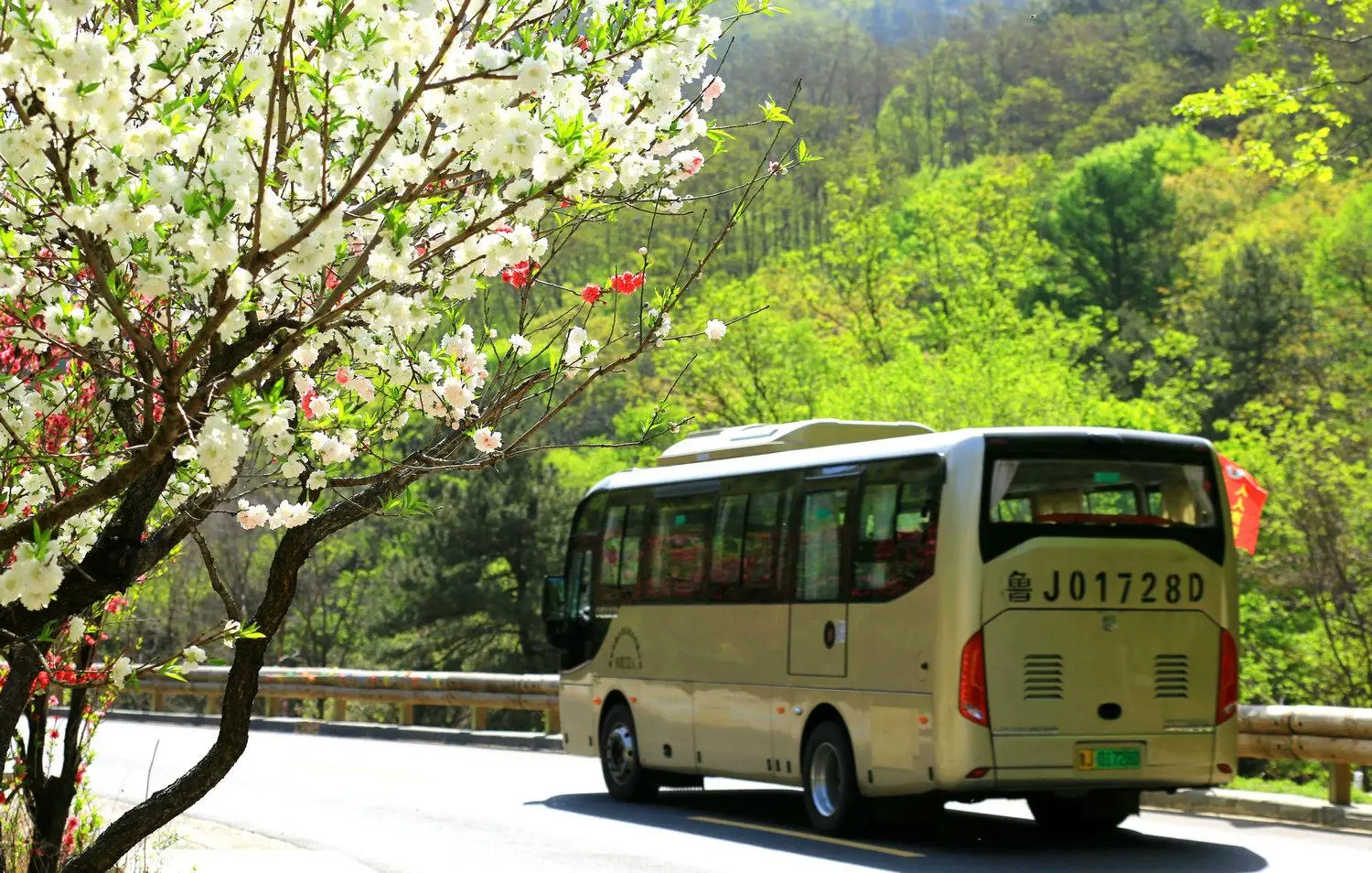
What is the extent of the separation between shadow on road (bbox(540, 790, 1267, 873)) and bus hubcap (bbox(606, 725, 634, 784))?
37cm

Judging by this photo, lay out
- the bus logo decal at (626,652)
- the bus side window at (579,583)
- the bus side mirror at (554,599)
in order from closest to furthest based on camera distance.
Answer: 1. the bus logo decal at (626,652)
2. the bus side window at (579,583)
3. the bus side mirror at (554,599)

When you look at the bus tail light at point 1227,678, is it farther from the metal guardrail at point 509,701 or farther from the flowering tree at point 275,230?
the flowering tree at point 275,230

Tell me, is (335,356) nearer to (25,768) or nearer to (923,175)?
(25,768)

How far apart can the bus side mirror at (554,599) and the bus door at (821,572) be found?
4.72 meters

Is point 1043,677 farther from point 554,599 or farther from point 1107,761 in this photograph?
point 554,599

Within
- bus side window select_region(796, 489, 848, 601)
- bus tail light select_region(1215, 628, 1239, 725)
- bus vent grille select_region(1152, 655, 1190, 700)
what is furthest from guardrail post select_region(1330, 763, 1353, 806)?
bus side window select_region(796, 489, 848, 601)

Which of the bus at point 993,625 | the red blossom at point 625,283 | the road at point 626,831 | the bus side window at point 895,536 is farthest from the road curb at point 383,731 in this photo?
the red blossom at point 625,283

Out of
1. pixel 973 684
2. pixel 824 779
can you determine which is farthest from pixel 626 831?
pixel 973 684

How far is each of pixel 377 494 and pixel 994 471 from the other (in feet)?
20.9

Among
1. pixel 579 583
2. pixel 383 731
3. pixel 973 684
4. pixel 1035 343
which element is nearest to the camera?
pixel 973 684

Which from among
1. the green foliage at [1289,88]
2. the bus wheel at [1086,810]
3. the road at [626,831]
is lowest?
the road at [626,831]

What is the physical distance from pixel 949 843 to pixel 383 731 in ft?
58.7

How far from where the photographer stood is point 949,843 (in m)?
13.7

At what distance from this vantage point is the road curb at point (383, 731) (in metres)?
26.7
